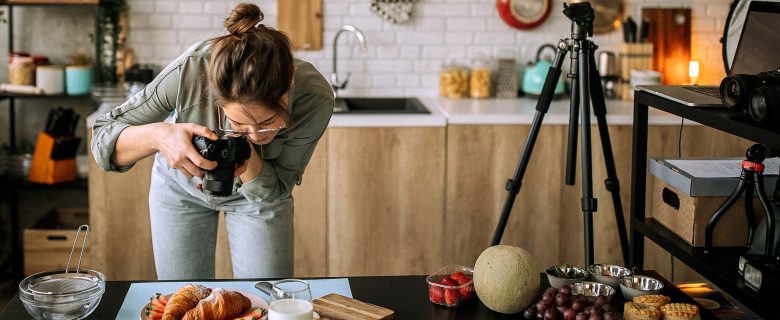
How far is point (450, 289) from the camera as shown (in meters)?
2.21

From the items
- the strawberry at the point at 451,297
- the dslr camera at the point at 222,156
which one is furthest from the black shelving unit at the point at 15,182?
the strawberry at the point at 451,297

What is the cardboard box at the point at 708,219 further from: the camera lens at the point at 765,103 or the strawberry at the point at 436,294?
the strawberry at the point at 436,294

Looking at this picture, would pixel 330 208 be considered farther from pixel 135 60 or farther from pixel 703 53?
pixel 703 53

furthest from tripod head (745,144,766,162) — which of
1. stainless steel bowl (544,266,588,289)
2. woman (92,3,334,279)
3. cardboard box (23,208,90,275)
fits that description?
cardboard box (23,208,90,275)

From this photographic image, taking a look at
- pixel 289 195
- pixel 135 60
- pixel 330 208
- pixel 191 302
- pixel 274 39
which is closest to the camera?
pixel 191 302

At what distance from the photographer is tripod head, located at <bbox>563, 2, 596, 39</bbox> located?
343cm

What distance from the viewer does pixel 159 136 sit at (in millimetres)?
2316

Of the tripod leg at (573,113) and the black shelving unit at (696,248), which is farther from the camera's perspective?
the tripod leg at (573,113)

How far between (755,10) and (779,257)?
0.78m

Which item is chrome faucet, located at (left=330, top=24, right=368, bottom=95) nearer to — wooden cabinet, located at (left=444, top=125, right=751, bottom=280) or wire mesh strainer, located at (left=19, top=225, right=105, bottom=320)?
wooden cabinet, located at (left=444, top=125, right=751, bottom=280)

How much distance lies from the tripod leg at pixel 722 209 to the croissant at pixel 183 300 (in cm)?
125

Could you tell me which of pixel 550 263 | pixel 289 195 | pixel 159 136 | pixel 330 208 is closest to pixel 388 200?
pixel 330 208

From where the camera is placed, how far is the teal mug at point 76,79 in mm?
4750

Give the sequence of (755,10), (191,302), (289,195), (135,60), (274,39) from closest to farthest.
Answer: (191,302) < (274,39) < (755,10) < (289,195) < (135,60)
